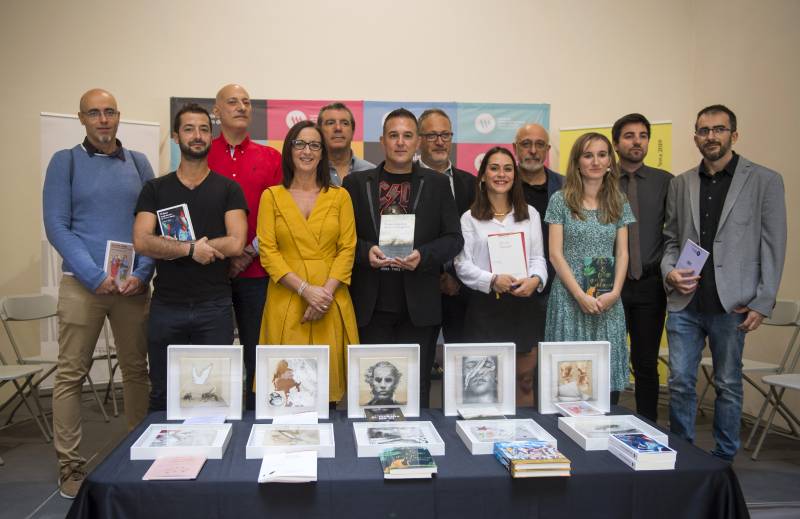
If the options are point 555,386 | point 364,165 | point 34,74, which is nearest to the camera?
point 555,386

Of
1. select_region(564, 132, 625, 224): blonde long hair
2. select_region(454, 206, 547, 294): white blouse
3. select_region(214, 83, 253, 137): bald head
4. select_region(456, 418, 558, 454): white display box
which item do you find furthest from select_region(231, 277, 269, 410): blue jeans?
select_region(564, 132, 625, 224): blonde long hair

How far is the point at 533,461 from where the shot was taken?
1648mm

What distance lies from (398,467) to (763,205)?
2465mm

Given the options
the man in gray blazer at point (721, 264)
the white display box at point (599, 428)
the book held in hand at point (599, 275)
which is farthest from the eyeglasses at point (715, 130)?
the white display box at point (599, 428)

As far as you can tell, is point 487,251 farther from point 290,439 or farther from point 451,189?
point 290,439

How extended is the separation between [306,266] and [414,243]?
1.77ft

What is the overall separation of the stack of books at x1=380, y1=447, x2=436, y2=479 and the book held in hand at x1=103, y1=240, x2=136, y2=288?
73.1 inches

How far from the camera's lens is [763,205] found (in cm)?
297

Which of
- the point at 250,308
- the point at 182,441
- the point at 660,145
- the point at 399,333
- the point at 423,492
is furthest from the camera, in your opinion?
the point at 660,145

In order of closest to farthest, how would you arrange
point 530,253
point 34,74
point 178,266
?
point 178,266, point 530,253, point 34,74

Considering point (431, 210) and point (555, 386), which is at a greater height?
point (431, 210)

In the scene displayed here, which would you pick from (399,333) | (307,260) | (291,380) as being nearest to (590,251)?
(399,333)

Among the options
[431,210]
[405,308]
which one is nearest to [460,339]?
[405,308]

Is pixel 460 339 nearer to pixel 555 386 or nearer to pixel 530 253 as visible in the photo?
pixel 530 253
